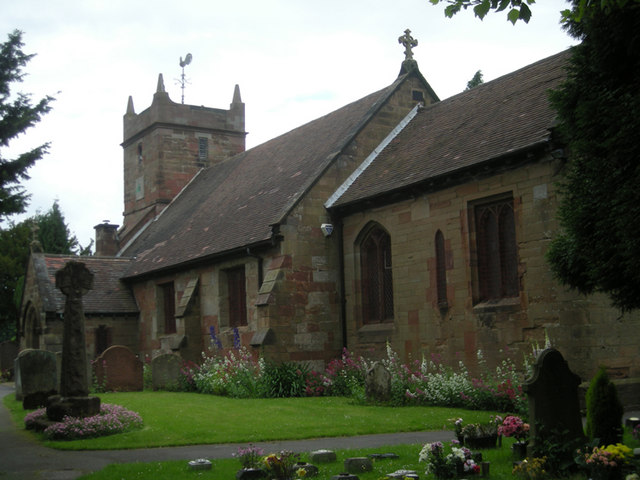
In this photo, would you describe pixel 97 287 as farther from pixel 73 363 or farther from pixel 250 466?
pixel 250 466

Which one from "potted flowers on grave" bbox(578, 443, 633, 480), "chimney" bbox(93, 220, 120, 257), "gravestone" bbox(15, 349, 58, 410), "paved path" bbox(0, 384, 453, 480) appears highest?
"chimney" bbox(93, 220, 120, 257)

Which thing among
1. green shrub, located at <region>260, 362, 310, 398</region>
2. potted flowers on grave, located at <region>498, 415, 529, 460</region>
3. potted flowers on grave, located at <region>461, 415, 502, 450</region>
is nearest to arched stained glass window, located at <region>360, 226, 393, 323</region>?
green shrub, located at <region>260, 362, 310, 398</region>

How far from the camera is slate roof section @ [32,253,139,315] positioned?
2995 cm

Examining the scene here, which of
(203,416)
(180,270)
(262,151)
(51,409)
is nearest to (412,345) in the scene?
(203,416)

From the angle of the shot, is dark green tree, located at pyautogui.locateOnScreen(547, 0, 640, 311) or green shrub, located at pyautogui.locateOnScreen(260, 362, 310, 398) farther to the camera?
green shrub, located at pyautogui.locateOnScreen(260, 362, 310, 398)

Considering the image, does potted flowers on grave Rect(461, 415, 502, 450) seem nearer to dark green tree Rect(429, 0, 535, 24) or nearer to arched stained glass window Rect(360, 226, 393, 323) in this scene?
dark green tree Rect(429, 0, 535, 24)

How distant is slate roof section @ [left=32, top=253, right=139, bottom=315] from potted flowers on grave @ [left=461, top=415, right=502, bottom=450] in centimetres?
2159

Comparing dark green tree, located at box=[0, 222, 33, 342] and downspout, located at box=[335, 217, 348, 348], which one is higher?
dark green tree, located at box=[0, 222, 33, 342]

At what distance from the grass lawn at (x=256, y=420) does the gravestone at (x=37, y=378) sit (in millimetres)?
461

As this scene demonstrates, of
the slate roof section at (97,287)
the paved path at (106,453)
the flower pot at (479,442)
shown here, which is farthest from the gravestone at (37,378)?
the flower pot at (479,442)

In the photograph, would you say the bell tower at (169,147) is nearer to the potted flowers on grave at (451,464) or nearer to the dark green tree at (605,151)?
the dark green tree at (605,151)

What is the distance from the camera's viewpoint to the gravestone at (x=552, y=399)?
9625 millimetres

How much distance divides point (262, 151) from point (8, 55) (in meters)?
17.7

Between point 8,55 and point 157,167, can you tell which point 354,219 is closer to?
point 8,55
